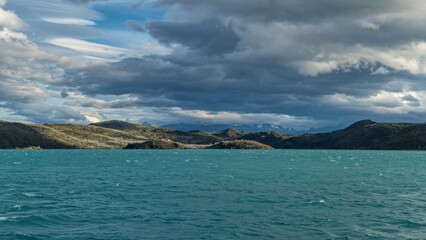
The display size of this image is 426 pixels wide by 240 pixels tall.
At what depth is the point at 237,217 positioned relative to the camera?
60.9 metres

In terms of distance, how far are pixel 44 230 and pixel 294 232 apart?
29594 millimetres

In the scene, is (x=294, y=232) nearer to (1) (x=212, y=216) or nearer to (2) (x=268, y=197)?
(1) (x=212, y=216)

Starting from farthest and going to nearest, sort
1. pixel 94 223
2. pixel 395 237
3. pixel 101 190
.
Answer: pixel 101 190 → pixel 94 223 → pixel 395 237

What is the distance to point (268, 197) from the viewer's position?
3189 inches

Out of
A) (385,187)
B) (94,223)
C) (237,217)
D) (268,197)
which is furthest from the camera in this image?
(385,187)

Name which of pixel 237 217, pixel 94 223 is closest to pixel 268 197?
pixel 237 217

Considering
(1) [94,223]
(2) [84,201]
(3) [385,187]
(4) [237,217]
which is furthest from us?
(3) [385,187]

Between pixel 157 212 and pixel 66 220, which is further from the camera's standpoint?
pixel 157 212

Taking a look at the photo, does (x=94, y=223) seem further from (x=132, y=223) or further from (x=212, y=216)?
(x=212, y=216)

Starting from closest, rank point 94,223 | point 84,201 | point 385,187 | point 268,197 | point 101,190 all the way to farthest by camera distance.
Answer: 1. point 94,223
2. point 84,201
3. point 268,197
4. point 101,190
5. point 385,187

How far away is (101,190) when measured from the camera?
92562 millimetres

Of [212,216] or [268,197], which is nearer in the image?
[212,216]

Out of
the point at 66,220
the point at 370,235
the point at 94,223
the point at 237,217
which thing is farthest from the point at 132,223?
the point at 370,235

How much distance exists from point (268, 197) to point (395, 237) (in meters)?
32.5
